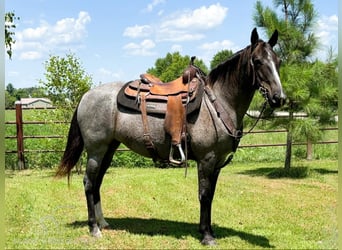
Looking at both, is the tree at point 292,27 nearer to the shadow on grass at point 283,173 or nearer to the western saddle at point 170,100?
the shadow on grass at point 283,173

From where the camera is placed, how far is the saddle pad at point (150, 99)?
403 centimetres

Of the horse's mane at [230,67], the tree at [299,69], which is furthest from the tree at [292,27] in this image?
the horse's mane at [230,67]

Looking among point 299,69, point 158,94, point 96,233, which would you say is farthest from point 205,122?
point 299,69

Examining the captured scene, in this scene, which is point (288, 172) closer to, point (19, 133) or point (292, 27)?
point (292, 27)

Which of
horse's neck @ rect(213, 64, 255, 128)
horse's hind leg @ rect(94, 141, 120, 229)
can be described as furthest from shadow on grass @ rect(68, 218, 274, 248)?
horse's neck @ rect(213, 64, 255, 128)

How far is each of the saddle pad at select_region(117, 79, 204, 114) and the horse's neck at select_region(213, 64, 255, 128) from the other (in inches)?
9.0

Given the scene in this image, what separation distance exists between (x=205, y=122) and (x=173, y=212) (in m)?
1.88

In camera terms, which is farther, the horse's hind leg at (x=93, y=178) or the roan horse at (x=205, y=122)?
the horse's hind leg at (x=93, y=178)

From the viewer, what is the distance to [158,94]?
4.16 metres

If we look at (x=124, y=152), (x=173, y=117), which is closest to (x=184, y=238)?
(x=173, y=117)

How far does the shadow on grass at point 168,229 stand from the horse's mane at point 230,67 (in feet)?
5.60

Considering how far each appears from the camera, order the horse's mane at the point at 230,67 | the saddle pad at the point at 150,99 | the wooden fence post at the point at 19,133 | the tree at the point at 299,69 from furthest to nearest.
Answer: the wooden fence post at the point at 19,133
the tree at the point at 299,69
the saddle pad at the point at 150,99
the horse's mane at the point at 230,67

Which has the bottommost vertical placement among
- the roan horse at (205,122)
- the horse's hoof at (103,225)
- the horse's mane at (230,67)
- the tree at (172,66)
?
the horse's hoof at (103,225)

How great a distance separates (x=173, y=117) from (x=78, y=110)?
123 centimetres
